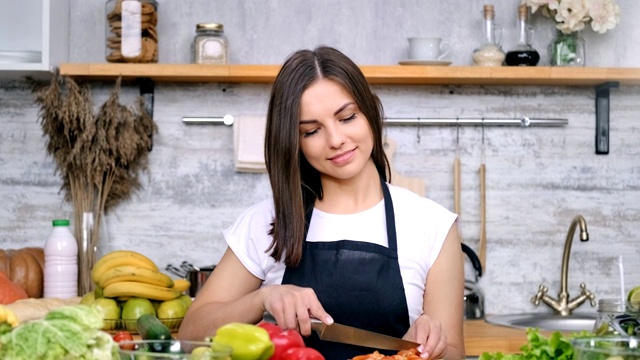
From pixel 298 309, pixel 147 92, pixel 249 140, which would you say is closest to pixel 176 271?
pixel 249 140

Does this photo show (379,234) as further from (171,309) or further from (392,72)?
(392,72)

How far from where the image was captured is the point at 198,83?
136 inches

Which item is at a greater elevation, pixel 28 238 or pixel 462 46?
pixel 462 46

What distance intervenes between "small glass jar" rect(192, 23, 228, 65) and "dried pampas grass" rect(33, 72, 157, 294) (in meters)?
0.27

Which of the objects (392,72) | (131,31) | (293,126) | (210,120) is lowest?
(293,126)

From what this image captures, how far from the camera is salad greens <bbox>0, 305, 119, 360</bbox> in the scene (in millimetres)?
1085

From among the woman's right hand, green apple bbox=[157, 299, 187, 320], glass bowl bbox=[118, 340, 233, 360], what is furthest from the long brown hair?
glass bowl bbox=[118, 340, 233, 360]

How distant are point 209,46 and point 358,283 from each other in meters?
1.44

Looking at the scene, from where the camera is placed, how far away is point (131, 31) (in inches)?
127

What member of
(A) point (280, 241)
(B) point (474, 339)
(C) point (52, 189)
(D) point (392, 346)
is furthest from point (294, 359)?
(C) point (52, 189)

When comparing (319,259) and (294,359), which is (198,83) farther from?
(294,359)

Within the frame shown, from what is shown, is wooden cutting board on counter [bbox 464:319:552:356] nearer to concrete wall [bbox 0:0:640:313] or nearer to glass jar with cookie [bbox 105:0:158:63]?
concrete wall [bbox 0:0:640:313]

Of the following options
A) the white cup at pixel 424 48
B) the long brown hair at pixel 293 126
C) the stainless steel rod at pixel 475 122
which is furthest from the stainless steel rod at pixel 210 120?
the long brown hair at pixel 293 126

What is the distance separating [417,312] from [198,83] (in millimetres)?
1610
